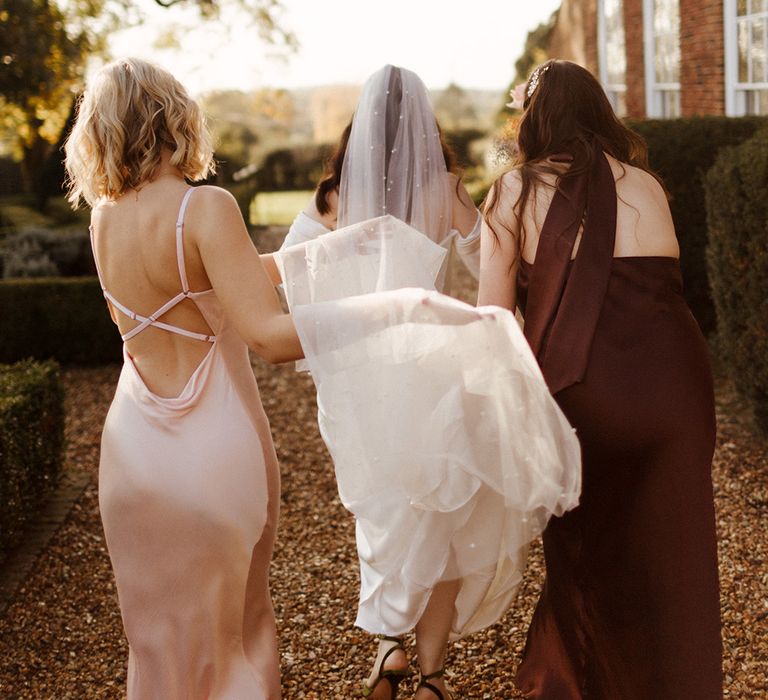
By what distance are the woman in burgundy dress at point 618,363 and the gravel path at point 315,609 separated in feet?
2.38

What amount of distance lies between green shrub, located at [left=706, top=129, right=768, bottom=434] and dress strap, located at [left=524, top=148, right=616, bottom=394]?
278cm

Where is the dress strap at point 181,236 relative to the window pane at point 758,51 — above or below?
Answer: above

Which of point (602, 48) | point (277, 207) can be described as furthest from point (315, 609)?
point (277, 207)

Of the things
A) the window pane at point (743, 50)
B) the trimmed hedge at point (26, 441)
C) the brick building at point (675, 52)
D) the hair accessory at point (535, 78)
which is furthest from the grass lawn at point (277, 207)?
the hair accessory at point (535, 78)

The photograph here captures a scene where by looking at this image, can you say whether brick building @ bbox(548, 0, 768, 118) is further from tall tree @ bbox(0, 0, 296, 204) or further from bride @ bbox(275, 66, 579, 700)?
bride @ bbox(275, 66, 579, 700)

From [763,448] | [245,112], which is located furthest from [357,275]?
[245,112]

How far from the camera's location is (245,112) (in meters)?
37.8

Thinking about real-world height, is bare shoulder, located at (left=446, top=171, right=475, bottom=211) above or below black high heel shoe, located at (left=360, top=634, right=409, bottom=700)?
above

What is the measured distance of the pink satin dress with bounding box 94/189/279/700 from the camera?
8.31ft

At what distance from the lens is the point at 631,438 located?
8.44ft

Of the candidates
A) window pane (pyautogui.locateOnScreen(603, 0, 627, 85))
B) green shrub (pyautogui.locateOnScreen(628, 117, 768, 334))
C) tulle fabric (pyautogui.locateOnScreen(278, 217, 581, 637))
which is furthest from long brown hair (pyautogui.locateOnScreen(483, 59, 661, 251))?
window pane (pyautogui.locateOnScreen(603, 0, 627, 85))

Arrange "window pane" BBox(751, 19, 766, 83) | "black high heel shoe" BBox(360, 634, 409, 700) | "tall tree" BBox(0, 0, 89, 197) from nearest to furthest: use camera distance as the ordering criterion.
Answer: "black high heel shoe" BBox(360, 634, 409, 700) < "window pane" BBox(751, 19, 766, 83) < "tall tree" BBox(0, 0, 89, 197)

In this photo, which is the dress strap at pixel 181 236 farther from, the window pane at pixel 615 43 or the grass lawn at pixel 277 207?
the grass lawn at pixel 277 207

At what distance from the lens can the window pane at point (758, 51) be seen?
28.1 feet
